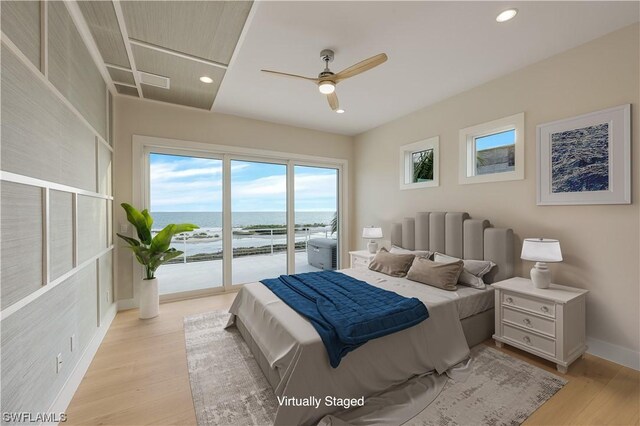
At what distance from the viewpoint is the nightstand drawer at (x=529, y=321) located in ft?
7.20

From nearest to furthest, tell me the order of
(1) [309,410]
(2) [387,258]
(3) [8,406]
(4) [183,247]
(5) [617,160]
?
(3) [8,406] < (1) [309,410] < (5) [617,160] < (2) [387,258] < (4) [183,247]

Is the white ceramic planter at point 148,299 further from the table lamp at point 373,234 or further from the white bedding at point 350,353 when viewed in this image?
the table lamp at point 373,234

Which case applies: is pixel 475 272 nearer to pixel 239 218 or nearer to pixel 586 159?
pixel 586 159

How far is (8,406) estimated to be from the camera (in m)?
1.23

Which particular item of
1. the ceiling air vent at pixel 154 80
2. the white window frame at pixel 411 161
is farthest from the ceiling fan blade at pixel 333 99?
the ceiling air vent at pixel 154 80

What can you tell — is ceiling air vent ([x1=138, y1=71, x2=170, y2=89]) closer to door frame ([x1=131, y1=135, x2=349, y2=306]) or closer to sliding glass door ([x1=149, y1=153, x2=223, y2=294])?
door frame ([x1=131, y1=135, x2=349, y2=306])

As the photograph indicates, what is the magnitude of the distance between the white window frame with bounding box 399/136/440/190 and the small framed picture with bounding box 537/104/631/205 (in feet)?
4.05

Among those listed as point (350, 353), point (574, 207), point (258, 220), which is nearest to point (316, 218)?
point (258, 220)

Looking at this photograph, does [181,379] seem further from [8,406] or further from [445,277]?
[445,277]

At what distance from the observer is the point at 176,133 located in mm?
3902

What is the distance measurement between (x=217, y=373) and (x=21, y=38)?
256 cm

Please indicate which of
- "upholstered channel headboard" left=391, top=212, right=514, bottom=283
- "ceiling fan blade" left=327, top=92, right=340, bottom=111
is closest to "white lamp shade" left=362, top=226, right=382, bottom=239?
"upholstered channel headboard" left=391, top=212, right=514, bottom=283

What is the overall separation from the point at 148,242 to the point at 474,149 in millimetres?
4543

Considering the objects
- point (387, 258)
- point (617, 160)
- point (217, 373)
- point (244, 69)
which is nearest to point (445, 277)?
point (387, 258)
